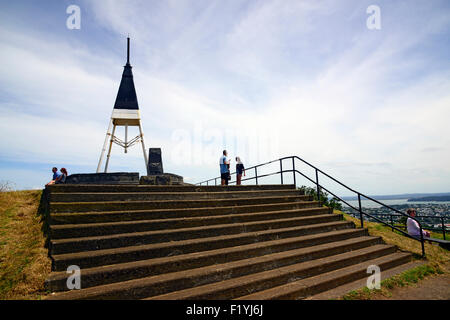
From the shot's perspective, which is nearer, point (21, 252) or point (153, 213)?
point (21, 252)

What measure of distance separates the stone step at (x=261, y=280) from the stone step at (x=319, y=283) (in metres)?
0.08

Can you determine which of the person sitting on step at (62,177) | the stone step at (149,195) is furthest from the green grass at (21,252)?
the person sitting on step at (62,177)

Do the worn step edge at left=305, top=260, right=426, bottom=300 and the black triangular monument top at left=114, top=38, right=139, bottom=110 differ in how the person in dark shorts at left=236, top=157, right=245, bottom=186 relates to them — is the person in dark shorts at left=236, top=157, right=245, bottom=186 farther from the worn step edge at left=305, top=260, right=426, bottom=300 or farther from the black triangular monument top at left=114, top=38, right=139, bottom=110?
the black triangular monument top at left=114, top=38, right=139, bottom=110

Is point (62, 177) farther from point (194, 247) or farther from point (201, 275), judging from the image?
point (201, 275)

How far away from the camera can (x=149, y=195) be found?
5566 millimetres

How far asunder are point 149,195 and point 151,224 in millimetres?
1074

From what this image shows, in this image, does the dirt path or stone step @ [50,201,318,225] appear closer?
the dirt path

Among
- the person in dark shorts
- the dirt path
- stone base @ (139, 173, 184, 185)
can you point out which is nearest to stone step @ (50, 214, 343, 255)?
the dirt path

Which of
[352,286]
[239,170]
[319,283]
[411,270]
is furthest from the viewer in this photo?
[239,170]

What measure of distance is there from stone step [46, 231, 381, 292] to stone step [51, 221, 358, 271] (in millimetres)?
90

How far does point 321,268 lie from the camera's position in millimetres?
4469

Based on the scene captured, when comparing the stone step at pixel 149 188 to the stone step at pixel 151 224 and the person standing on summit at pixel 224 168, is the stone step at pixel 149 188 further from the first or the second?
the person standing on summit at pixel 224 168

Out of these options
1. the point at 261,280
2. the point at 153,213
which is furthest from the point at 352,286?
the point at 153,213

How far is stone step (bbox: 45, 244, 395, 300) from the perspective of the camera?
3.24 meters
